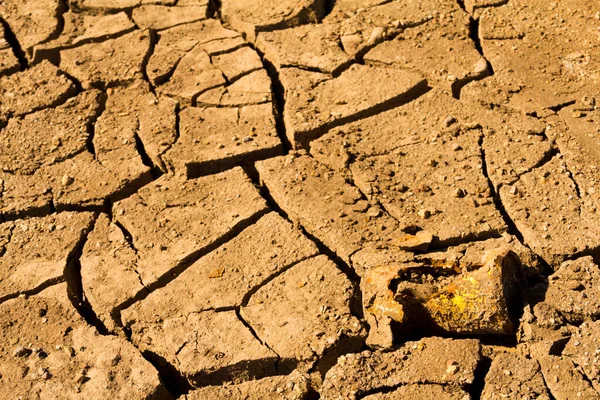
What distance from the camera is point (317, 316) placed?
3.14m

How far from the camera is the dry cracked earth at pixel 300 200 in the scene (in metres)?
3.03

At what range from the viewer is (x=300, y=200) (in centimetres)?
357

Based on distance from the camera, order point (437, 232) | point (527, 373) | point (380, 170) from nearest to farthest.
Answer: point (527, 373), point (437, 232), point (380, 170)

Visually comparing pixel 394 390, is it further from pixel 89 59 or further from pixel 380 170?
pixel 89 59

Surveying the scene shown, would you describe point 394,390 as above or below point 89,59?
below

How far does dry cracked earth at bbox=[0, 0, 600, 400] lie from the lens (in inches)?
119

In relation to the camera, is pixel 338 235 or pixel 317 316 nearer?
pixel 317 316

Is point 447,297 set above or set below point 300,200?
below

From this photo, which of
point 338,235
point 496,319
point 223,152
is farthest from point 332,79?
point 496,319

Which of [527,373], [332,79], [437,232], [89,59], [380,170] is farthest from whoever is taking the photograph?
[89,59]

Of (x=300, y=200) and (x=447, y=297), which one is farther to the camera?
(x=300, y=200)

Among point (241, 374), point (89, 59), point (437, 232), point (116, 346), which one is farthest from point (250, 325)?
point (89, 59)

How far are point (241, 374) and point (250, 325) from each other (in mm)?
192

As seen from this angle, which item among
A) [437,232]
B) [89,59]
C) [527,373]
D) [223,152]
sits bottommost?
[527,373]
